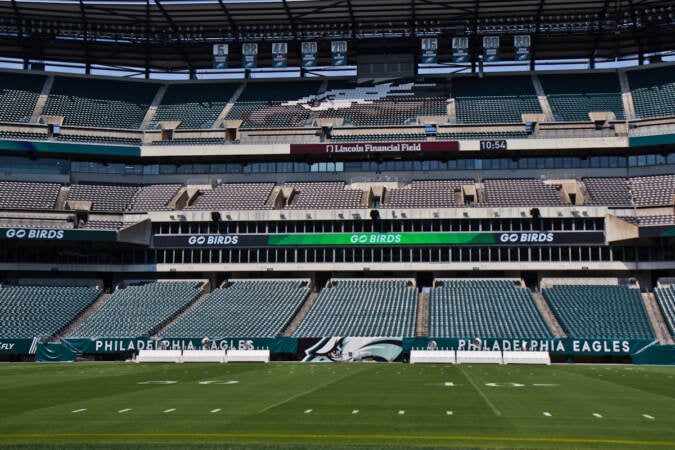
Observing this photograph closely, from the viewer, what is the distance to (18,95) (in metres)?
81.0

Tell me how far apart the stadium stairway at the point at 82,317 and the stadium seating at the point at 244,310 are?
8200 millimetres

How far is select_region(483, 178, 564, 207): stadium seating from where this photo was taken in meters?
69.1

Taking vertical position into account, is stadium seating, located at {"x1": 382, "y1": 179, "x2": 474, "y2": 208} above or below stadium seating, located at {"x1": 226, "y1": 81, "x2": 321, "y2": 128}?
below

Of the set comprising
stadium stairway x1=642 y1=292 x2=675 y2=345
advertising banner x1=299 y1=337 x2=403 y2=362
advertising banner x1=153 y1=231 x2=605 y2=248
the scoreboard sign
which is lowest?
advertising banner x1=299 y1=337 x2=403 y2=362

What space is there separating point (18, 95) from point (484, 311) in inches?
2058

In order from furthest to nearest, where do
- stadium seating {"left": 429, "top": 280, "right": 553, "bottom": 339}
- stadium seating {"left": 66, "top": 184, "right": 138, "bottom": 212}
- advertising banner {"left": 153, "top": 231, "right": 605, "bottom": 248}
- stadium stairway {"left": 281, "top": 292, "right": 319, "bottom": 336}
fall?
stadium seating {"left": 66, "top": 184, "right": 138, "bottom": 212} → advertising banner {"left": 153, "top": 231, "right": 605, "bottom": 248} → stadium stairway {"left": 281, "top": 292, "right": 319, "bottom": 336} → stadium seating {"left": 429, "top": 280, "right": 553, "bottom": 339}

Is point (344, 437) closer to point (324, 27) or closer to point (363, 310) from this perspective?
point (363, 310)

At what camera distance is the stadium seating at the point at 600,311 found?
186ft

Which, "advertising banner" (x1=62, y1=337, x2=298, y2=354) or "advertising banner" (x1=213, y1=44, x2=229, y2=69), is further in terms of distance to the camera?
"advertising banner" (x1=213, y1=44, x2=229, y2=69)

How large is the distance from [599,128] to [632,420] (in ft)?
178

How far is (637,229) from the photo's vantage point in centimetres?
6128

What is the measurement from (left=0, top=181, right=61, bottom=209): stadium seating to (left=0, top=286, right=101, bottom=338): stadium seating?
7.82m

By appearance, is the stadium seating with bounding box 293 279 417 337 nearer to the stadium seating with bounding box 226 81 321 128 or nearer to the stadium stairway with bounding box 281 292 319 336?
the stadium stairway with bounding box 281 292 319 336

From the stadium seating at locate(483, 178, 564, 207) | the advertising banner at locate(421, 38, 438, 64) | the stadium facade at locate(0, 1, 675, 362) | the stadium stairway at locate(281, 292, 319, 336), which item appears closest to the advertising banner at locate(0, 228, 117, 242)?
the stadium facade at locate(0, 1, 675, 362)
